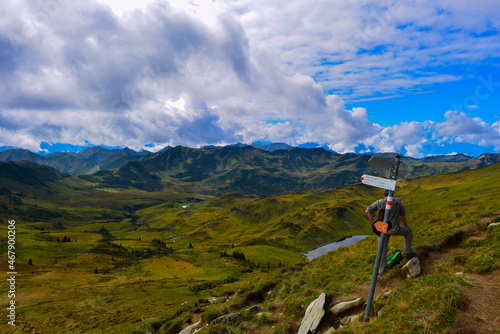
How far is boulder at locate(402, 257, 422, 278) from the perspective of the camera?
44.3ft

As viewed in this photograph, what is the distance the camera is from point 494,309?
30.6 feet

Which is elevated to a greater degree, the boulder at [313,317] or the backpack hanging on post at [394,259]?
the backpack hanging on post at [394,259]

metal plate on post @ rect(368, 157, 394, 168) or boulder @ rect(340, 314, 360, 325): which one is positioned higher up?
metal plate on post @ rect(368, 157, 394, 168)

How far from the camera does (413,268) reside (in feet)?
44.9

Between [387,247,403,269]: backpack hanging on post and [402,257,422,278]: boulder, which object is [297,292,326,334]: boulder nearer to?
[387,247,403,269]: backpack hanging on post

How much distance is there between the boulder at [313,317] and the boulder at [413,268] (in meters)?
5.39

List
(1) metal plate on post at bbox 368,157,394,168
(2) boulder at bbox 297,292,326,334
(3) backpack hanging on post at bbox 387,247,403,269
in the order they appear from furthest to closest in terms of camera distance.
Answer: (3) backpack hanging on post at bbox 387,247,403,269
(2) boulder at bbox 297,292,326,334
(1) metal plate on post at bbox 368,157,394,168

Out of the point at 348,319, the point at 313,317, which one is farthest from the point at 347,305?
the point at 313,317

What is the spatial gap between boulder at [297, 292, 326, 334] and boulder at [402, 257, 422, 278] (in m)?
5.39

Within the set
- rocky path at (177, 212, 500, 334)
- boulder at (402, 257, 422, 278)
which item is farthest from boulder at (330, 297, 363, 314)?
boulder at (402, 257, 422, 278)

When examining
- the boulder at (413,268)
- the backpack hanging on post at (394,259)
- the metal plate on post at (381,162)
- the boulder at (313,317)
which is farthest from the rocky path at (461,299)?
the metal plate on post at (381,162)

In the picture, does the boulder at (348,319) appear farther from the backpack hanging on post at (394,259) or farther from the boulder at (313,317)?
the backpack hanging on post at (394,259)

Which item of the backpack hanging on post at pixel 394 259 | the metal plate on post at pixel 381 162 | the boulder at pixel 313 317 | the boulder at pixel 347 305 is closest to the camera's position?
the metal plate on post at pixel 381 162

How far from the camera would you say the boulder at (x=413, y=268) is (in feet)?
44.3
